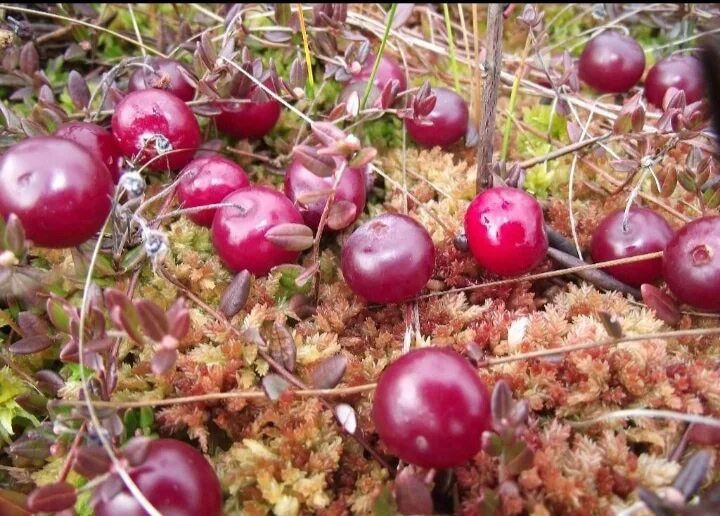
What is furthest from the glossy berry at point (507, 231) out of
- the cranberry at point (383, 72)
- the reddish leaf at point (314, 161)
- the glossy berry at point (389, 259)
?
the cranberry at point (383, 72)

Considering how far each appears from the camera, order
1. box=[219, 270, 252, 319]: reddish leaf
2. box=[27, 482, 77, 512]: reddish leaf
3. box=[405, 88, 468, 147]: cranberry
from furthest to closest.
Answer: box=[405, 88, 468, 147]: cranberry, box=[219, 270, 252, 319]: reddish leaf, box=[27, 482, 77, 512]: reddish leaf

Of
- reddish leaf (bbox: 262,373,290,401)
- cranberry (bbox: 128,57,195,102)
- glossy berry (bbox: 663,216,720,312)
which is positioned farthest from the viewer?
cranberry (bbox: 128,57,195,102)

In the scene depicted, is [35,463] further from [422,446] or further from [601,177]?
[601,177]

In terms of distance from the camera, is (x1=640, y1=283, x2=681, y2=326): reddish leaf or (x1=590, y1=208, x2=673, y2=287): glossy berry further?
(x1=590, y1=208, x2=673, y2=287): glossy berry

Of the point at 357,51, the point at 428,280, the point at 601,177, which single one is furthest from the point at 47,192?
the point at 601,177

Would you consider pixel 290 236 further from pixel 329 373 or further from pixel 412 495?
pixel 412 495

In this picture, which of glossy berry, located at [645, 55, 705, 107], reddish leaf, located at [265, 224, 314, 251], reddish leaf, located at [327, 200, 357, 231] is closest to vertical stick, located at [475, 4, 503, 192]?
reddish leaf, located at [327, 200, 357, 231]

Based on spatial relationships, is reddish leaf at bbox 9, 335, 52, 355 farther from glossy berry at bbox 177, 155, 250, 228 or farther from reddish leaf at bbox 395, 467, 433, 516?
reddish leaf at bbox 395, 467, 433, 516
